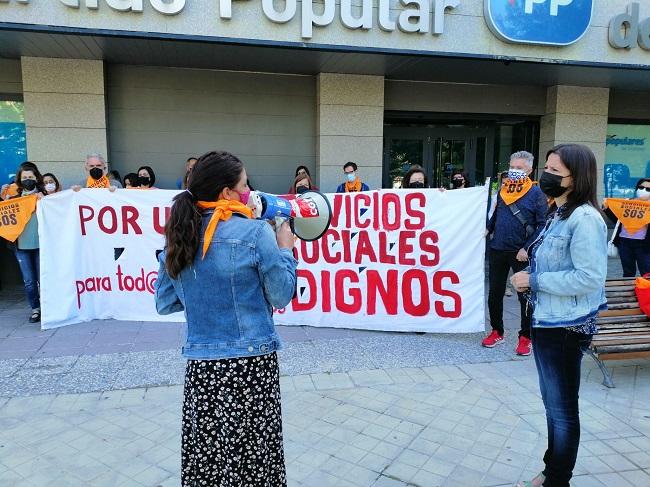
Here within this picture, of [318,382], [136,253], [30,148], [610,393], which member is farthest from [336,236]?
[30,148]

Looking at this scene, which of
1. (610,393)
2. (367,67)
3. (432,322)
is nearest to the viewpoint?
(610,393)

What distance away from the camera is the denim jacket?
2328mm

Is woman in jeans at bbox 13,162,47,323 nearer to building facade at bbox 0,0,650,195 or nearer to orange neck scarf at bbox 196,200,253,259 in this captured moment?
building facade at bbox 0,0,650,195

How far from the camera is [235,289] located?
1984 mm

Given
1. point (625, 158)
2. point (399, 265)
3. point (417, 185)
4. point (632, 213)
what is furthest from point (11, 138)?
point (625, 158)

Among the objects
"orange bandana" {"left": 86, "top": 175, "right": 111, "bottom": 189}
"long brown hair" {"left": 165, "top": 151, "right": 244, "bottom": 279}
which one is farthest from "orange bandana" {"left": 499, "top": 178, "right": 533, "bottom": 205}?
"orange bandana" {"left": 86, "top": 175, "right": 111, "bottom": 189}

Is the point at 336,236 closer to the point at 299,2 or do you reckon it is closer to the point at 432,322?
the point at 432,322

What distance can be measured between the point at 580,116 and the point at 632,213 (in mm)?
3713

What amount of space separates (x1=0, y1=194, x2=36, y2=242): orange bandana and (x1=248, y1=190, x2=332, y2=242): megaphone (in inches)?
189

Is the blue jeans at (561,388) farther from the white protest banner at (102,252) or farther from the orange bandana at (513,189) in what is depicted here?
the white protest banner at (102,252)

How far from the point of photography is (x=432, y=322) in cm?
545

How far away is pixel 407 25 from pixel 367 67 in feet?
3.60

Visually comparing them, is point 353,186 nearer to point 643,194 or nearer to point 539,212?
point 539,212

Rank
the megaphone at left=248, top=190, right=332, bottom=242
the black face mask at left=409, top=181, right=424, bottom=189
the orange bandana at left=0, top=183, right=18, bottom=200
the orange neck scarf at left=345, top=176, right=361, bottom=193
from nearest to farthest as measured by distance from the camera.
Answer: the megaphone at left=248, top=190, right=332, bottom=242
the black face mask at left=409, top=181, right=424, bottom=189
the orange bandana at left=0, top=183, right=18, bottom=200
the orange neck scarf at left=345, top=176, right=361, bottom=193
